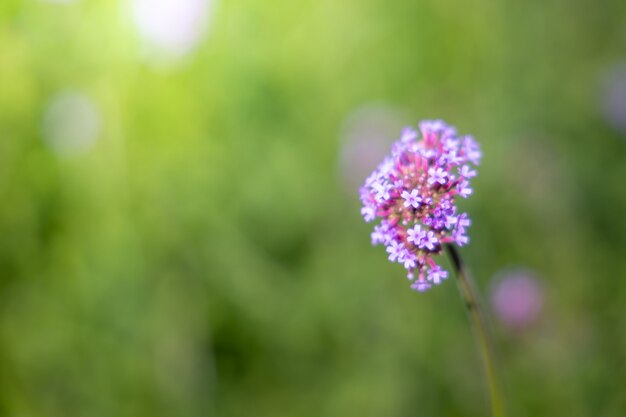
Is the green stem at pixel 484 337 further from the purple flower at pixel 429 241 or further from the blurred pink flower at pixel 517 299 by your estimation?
the blurred pink flower at pixel 517 299

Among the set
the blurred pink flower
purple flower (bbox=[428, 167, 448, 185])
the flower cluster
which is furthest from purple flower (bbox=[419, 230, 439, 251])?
the blurred pink flower

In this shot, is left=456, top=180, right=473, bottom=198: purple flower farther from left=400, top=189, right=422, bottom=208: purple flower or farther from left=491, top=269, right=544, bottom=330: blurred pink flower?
left=491, top=269, right=544, bottom=330: blurred pink flower

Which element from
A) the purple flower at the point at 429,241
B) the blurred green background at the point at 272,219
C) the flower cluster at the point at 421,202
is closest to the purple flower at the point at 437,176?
the flower cluster at the point at 421,202

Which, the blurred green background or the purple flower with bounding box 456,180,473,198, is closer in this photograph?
the purple flower with bounding box 456,180,473,198

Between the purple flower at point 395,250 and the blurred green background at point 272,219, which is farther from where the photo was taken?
the blurred green background at point 272,219

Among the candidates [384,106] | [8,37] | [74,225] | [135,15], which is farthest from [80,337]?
[384,106]

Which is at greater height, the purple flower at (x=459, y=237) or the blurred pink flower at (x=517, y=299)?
the blurred pink flower at (x=517, y=299)

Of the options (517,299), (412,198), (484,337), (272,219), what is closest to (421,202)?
(412,198)

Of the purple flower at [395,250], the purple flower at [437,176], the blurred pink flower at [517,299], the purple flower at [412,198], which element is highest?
the blurred pink flower at [517,299]
